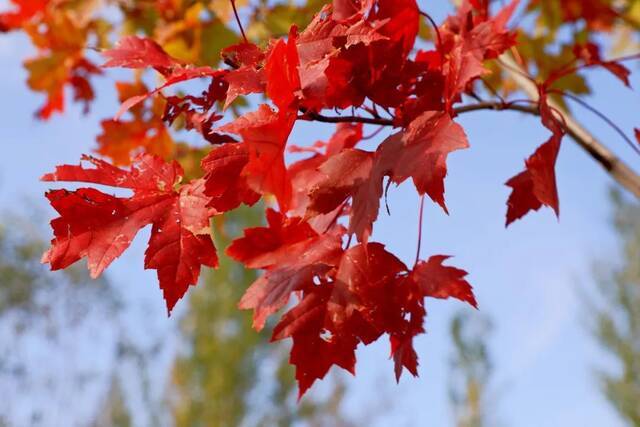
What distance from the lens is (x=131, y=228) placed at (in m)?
0.55

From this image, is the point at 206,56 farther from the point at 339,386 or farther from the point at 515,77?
the point at 339,386

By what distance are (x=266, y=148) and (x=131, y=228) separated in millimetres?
146

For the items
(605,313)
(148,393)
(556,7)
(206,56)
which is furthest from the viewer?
(605,313)

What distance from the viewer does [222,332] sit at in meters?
8.95

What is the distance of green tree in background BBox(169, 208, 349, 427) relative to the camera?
8.41m

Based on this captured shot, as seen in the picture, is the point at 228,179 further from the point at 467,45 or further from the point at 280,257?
the point at 467,45

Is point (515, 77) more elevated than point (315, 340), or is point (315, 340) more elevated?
point (515, 77)

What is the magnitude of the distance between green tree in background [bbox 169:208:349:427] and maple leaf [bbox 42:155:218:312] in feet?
24.9

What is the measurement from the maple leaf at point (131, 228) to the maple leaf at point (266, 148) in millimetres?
85

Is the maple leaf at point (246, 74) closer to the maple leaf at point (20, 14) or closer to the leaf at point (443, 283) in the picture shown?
the leaf at point (443, 283)

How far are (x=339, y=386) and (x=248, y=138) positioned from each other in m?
10.9

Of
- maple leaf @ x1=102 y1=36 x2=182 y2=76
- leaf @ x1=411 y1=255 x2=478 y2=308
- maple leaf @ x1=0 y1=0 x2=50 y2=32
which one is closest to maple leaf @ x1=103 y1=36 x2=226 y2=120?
maple leaf @ x1=102 y1=36 x2=182 y2=76

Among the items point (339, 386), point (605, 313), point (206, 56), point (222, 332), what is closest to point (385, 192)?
point (206, 56)

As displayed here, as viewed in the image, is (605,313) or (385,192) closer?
(385,192)
